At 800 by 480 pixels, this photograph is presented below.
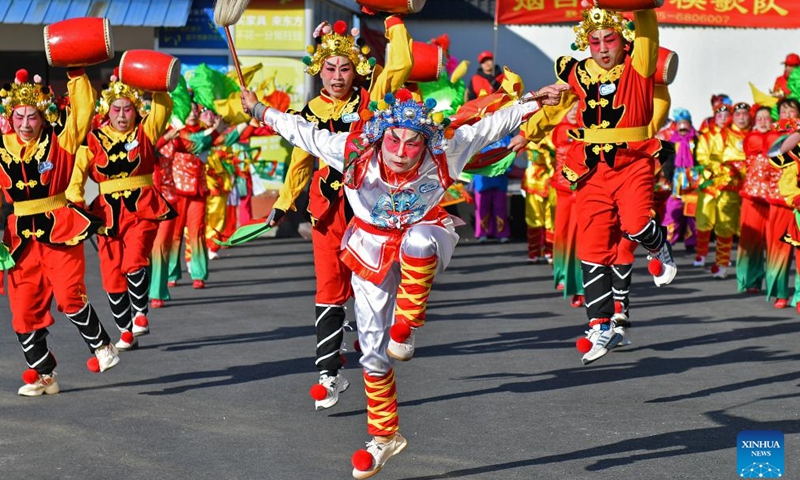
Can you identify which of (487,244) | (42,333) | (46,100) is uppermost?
(46,100)

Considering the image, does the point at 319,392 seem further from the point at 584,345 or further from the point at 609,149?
the point at 609,149

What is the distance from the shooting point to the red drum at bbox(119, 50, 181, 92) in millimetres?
8930

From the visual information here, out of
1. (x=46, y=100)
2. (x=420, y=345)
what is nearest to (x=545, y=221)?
(x=420, y=345)

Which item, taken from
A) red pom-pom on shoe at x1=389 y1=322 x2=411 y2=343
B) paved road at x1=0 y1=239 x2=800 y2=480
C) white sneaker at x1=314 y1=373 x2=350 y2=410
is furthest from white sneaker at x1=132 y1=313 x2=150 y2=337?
red pom-pom on shoe at x1=389 y1=322 x2=411 y2=343

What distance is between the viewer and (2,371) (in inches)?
355

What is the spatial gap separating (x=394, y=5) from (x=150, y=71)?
236 centimetres

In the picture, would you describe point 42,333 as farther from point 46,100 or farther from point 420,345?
point 420,345

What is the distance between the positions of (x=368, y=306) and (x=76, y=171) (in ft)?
12.9

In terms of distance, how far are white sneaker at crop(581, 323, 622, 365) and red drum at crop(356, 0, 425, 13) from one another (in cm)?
247

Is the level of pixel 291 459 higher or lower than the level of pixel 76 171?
lower

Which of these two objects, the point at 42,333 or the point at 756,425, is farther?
the point at 42,333

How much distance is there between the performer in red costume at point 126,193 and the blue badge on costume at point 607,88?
3248 mm

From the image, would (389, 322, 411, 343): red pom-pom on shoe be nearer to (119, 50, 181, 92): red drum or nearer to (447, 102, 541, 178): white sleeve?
(447, 102, 541, 178): white sleeve

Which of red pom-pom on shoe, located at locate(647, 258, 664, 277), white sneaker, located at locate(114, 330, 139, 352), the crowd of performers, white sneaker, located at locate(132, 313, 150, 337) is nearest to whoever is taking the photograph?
the crowd of performers
